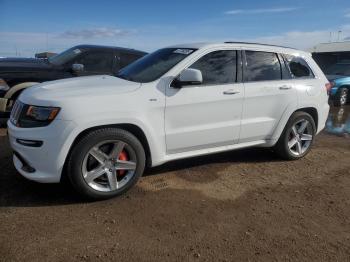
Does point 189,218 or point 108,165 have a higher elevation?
point 108,165

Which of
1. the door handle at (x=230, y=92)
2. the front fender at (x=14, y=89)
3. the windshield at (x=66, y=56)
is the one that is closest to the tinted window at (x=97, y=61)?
the windshield at (x=66, y=56)

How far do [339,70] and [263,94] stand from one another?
9995 mm

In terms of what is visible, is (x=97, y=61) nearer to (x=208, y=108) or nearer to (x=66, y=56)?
(x=66, y=56)

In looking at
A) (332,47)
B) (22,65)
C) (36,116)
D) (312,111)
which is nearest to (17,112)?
(36,116)

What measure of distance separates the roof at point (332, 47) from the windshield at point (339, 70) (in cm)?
99

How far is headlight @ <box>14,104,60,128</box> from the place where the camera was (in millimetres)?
3623

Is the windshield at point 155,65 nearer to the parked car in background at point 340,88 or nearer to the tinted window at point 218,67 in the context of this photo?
the tinted window at point 218,67

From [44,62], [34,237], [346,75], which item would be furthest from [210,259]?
[346,75]

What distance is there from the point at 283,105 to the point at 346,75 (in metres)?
9.01

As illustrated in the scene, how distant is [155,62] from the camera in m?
4.80

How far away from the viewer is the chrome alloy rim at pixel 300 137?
5625 mm

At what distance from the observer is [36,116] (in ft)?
12.1

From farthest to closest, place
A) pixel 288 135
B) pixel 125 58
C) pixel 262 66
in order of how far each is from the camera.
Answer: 1. pixel 125 58
2. pixel 288 135
3. pixel 262 66

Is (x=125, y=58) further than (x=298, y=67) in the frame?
Yes
